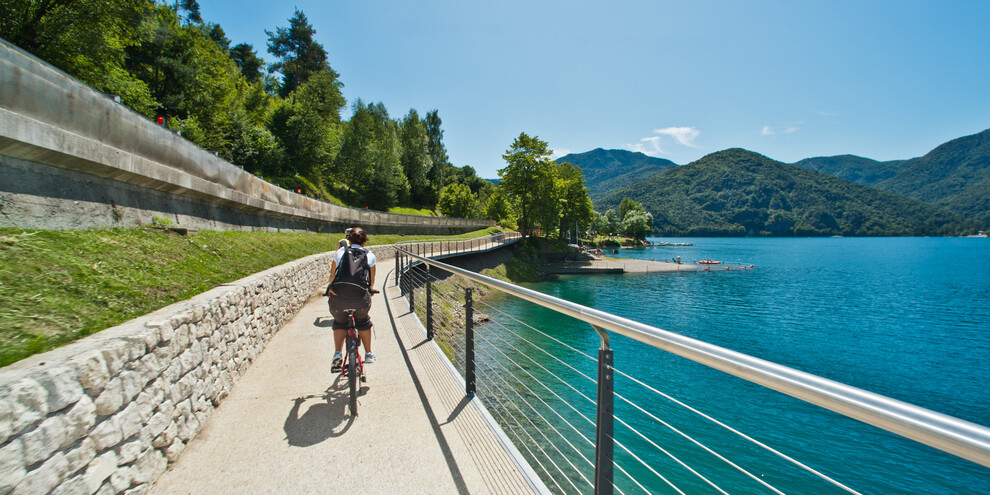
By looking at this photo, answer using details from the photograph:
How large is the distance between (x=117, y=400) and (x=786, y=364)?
26635mm

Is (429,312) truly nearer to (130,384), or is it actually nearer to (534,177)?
(130,384)

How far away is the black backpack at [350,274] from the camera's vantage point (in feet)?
14.5

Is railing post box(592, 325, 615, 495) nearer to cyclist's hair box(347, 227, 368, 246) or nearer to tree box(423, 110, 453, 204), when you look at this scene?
cyclist's hair box(347, 227, 368, 246)

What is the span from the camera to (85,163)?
596 cm

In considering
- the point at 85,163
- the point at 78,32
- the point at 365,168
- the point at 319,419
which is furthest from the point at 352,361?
the point at 365,168

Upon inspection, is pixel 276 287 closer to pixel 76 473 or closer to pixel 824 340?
pixel 76 473

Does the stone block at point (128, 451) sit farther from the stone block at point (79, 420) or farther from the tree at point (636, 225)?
the tree at point (636, 225)

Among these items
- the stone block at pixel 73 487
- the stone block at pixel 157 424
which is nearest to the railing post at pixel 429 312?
the stone block at pixel 157 424

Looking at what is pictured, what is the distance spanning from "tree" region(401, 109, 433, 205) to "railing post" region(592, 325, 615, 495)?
53160 mm

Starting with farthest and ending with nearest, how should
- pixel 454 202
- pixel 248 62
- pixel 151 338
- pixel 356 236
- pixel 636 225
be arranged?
pixel 636 225 < pixel 454 202 < pixel 248 62 < pixel 356 236 < pixel 151 338

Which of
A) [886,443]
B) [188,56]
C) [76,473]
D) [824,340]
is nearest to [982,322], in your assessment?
[824,340]

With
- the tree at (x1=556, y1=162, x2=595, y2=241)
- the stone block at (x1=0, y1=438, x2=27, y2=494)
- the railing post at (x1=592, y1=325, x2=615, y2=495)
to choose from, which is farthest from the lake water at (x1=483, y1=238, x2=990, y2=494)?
the tree at (x1=556, y1=162, x2=595, y2=241)

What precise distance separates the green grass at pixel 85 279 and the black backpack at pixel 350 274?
5.91 feet

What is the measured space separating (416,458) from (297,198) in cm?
1603
